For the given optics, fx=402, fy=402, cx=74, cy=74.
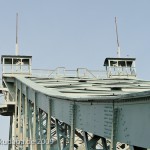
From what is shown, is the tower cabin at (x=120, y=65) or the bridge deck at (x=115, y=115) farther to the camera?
the tower cabin at (x=120, y=65)

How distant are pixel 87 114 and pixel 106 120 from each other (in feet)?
4.69

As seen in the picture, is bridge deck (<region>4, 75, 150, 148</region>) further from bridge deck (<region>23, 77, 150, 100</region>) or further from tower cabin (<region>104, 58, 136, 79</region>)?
tower cabin (<region>104, 58, 136, 79</region>)

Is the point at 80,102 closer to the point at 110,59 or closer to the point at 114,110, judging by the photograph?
the point at 114,110

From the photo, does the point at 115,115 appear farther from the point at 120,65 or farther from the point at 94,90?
the point at 120,65

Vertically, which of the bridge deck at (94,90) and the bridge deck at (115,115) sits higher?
the bridge deck at (94,90)

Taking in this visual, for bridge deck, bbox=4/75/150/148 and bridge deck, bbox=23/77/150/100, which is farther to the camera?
bridge deck, bbox=23/77/150/100

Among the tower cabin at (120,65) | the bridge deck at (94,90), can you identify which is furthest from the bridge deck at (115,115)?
the tower cabin at (120,65)

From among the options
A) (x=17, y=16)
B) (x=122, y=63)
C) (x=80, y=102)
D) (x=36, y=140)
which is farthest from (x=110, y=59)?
(x=80, y=102)

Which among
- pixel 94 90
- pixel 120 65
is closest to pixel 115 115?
pixel 94 90

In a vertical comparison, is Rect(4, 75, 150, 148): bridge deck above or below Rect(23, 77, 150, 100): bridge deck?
below

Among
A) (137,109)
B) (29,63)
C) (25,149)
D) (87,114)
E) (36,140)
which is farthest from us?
(29,63)

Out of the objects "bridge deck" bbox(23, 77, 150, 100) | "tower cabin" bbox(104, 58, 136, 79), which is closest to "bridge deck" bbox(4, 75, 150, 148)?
"bridge deck" bbox(23, 77, 150, 100)

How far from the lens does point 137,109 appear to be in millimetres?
7113

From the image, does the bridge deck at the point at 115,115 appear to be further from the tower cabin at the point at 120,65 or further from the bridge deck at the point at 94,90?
the tower cabin at the point at 120,65
